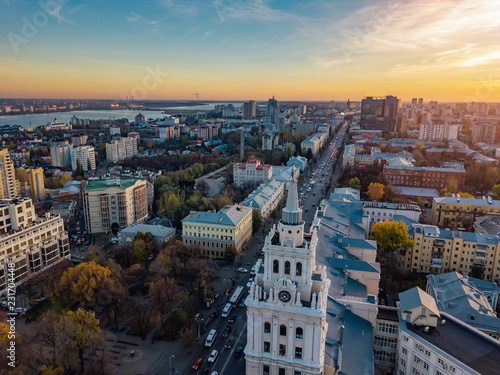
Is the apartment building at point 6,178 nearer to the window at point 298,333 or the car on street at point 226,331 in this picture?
the car on street at point 226,331

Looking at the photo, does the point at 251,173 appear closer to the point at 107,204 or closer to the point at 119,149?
the point at 107,204

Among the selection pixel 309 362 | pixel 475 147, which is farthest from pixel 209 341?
pixel 475 147

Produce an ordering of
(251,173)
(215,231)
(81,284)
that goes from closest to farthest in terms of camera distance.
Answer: (81,284) < (215,231) < (251,173)

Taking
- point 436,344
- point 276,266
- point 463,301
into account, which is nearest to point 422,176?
point 463,301

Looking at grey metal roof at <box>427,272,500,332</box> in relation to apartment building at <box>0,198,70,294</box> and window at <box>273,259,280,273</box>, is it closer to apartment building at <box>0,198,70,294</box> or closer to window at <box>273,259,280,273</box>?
window at <box>273,259,280,273</box>

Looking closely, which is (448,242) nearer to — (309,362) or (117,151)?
(309,362)

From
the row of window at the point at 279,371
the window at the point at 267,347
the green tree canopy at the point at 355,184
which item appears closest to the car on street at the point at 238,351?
the row of window at the point at 279,371
